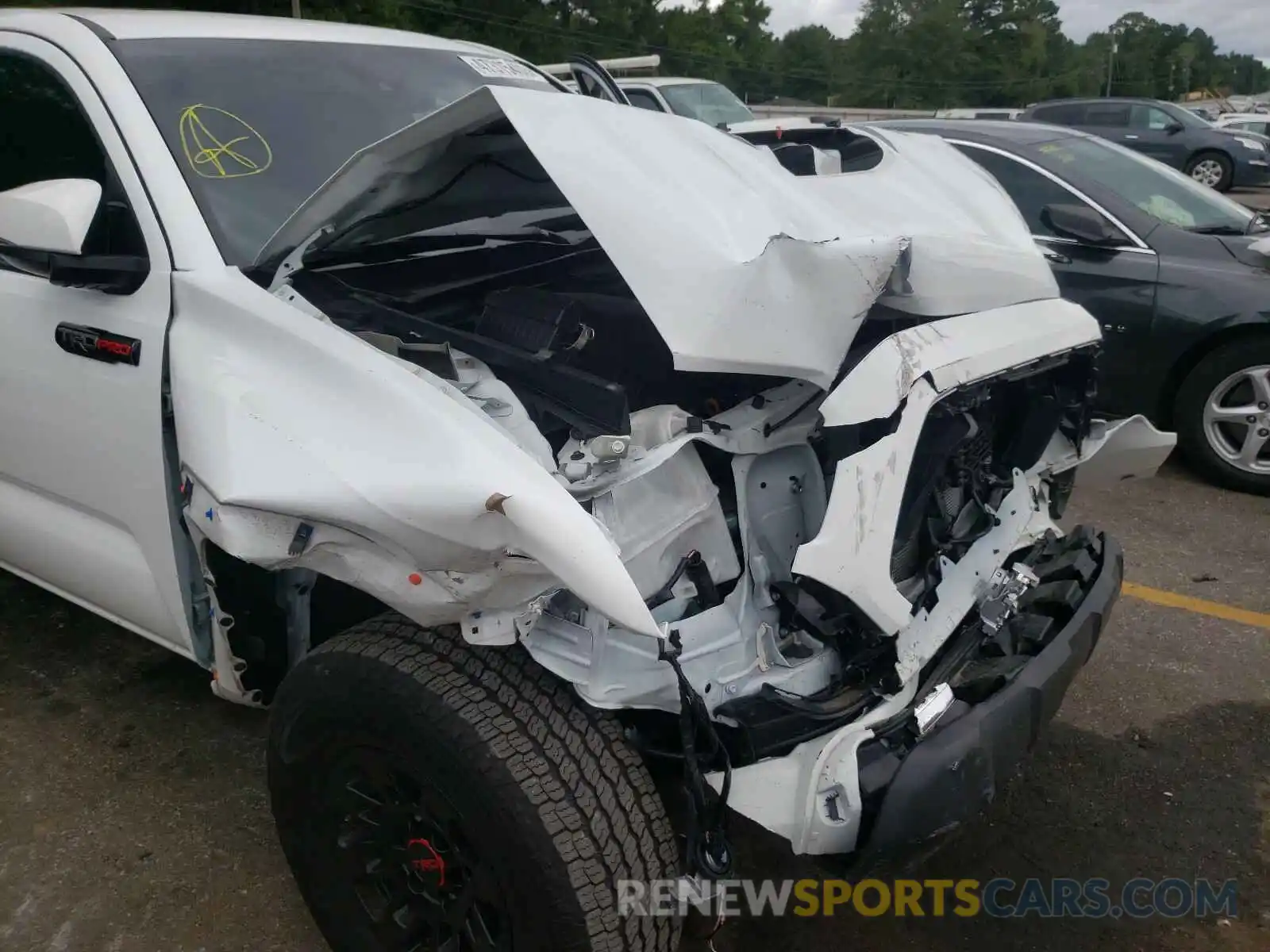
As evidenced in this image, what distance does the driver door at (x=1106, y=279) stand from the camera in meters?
4.88

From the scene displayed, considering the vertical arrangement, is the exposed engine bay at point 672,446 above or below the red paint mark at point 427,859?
above

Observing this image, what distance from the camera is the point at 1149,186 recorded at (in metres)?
5.30

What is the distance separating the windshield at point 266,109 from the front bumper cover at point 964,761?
1720 millimetres

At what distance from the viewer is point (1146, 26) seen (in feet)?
262

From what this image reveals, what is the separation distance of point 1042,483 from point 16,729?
308 cm

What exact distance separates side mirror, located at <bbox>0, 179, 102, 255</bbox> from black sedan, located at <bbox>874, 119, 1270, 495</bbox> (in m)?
4.20

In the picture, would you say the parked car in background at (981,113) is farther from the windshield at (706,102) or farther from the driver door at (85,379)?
the driver door at (85,379)

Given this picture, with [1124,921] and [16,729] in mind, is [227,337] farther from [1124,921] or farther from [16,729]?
[1124,921]

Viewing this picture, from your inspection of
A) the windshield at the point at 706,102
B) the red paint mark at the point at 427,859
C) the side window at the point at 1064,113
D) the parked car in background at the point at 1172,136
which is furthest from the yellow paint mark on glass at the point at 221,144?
the side window at the point at 1064,113

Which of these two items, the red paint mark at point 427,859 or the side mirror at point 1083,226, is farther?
the side mirror at point 1083,226

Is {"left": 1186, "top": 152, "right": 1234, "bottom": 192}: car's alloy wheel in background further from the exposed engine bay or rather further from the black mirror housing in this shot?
the black mirror housing

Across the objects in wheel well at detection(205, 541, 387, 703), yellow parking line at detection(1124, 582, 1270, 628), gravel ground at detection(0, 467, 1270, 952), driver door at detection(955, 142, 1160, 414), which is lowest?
gravel ground at detection(0, 467, 1270, 952)

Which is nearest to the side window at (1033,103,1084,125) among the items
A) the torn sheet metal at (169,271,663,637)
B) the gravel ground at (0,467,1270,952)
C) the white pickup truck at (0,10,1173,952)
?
the gravel ground at (0,467,1270,952)

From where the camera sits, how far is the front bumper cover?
1.72 metres
